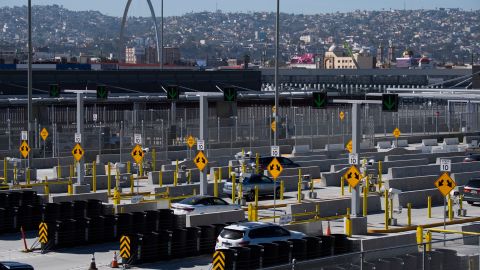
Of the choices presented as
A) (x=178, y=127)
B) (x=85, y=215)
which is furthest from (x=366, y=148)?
(x=85, y=215)

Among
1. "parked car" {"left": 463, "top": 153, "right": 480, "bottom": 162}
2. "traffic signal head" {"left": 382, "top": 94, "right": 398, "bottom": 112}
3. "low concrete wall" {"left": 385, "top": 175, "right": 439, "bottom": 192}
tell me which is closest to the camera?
"traffic signal head" {"left": 382, "top": 94, "right": 398, "bottom": 112}

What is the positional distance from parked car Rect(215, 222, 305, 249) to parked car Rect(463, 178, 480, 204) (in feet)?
46.4

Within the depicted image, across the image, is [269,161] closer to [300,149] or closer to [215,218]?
[300,149]

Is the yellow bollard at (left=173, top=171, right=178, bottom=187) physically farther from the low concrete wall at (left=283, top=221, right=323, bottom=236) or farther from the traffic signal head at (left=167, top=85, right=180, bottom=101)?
the low concrete wall at (left=283, top=221, right=323, bottom=236)

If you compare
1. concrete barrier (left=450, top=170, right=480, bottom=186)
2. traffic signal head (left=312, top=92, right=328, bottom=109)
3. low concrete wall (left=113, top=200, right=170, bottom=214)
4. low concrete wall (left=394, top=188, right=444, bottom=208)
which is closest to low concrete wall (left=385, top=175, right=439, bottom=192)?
concrete barrier (left=450, top=170, right=480, bottom=186)

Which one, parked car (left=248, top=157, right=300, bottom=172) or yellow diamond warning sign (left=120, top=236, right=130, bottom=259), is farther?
parked car (left=248, top=157, right=300, bottom=172)

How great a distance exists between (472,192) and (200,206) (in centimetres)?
1143

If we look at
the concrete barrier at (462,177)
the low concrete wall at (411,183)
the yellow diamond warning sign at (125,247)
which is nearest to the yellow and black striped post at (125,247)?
→ the yellow diamond warning sign at (125,247)

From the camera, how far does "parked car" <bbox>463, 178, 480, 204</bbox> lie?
37.8 metres

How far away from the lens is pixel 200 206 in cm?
3169

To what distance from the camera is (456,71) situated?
152 m

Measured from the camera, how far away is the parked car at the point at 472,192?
3775cm

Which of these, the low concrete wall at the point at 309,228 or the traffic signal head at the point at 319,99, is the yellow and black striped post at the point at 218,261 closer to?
the low concrete wall at the point at 309,228

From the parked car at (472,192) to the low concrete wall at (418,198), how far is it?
95 centimetres
